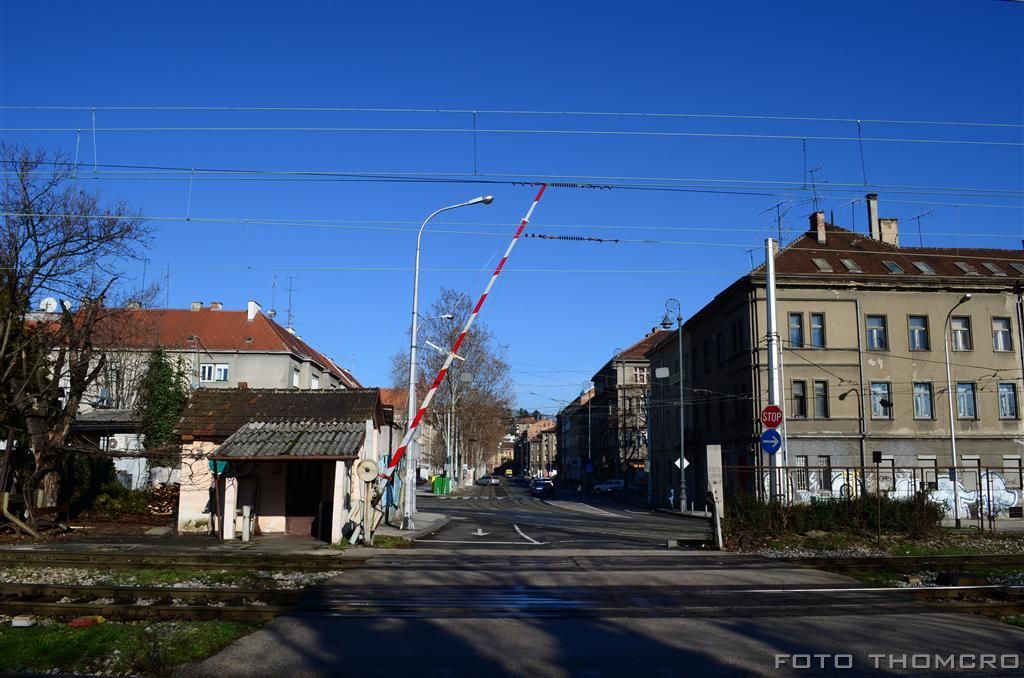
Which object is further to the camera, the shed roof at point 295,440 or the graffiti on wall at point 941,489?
the graffiti on wall at point 941,489

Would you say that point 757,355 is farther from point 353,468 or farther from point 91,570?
point 91,570

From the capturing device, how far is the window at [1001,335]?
1734 inches

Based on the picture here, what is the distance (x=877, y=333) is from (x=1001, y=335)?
6.90m

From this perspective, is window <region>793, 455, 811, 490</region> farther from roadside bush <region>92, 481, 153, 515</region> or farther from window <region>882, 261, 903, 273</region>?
roadside bush <region>92, 481, 153, 515</region>

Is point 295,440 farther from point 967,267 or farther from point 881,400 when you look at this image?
point 967,267

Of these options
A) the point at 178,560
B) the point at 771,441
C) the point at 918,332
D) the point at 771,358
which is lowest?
the point at 178,560

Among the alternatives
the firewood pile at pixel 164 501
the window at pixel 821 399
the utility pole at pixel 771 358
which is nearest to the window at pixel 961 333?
the window at pixel 821 399

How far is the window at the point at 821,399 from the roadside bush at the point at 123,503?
31.4 meters

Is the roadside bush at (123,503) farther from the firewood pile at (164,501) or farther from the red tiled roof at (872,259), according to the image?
the red tiled roof at (872,259)

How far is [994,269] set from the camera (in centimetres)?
4597

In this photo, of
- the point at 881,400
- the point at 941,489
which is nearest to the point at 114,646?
the point at 941,489

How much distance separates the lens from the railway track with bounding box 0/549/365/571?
639 inches

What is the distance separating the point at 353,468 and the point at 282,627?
1205 cm

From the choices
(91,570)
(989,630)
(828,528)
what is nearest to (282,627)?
(91,570)
